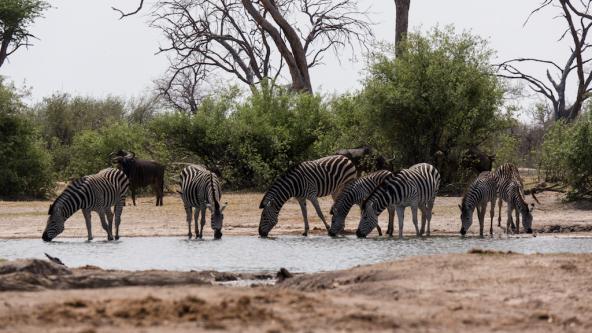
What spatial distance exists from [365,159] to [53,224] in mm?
10018

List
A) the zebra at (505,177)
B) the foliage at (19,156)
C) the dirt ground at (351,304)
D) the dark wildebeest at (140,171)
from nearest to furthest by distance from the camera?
the dirt ground at (351,304) → the zebra at (505,177) → the dark wildebeest at (140,171) → the foliage at (19,156)

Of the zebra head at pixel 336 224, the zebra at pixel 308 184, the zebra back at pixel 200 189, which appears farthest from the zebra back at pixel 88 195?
the zebra head at pixel 336 224

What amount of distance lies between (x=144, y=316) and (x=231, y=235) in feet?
38.6

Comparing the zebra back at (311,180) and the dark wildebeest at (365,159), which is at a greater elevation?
the dark wildebeest at (365,159)

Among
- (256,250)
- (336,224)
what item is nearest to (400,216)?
(336,224)

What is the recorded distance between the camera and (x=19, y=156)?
29391mm

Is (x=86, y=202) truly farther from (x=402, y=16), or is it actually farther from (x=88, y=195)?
(x=402, y=16)

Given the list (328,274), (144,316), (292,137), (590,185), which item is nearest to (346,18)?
(292,137)

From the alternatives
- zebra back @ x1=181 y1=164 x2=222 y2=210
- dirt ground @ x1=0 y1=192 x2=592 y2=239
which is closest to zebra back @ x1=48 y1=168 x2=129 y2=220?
dirt ground @ x1=0 y1=192 x2=592 y2=239

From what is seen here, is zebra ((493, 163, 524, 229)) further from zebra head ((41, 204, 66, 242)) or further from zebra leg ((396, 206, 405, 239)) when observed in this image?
zebra head ((41, 204, 66, 242))

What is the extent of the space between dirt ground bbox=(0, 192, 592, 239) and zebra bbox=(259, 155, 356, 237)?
0.53 m

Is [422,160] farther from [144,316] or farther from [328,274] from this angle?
[144,316]

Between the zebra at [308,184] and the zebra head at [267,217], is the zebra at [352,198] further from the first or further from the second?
the zebra head at [267,217]

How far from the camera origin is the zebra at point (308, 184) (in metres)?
19.3
